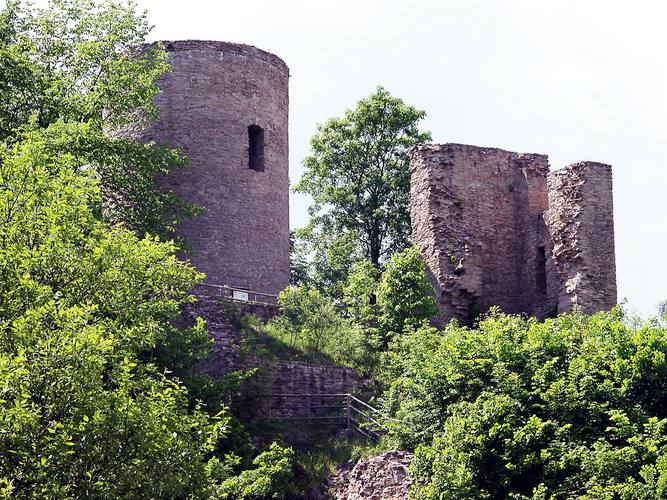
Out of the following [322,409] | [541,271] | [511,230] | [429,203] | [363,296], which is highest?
[429,203]

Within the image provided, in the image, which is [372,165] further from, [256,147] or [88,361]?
[88,361]

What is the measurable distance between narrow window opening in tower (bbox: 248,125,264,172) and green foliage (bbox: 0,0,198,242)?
2.00 m

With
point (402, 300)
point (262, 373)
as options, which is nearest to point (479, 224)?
point (402, 300)

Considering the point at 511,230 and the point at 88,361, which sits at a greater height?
the point at 511,230

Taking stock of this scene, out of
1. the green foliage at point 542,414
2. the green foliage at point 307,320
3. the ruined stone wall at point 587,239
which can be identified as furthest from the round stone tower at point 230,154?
the green foliage at point 542,414

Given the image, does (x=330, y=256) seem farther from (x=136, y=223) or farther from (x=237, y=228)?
(x=136, y=223)

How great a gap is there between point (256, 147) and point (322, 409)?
7.68 meters

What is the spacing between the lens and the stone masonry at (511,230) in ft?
94.7

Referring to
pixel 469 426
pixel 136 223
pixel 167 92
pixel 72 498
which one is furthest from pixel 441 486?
pixel 167 92

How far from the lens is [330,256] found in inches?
1389

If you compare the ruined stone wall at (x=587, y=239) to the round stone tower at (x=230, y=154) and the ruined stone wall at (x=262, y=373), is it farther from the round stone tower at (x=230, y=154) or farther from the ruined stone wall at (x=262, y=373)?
the round stone tower at (x=230, y=154)

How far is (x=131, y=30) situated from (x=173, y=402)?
12.9m

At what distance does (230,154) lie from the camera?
103ft

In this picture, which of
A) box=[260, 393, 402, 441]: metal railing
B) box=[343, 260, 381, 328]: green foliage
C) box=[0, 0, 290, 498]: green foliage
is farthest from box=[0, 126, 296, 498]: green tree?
box=[343, 260, 381, 328]: green foliage
